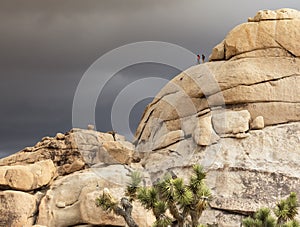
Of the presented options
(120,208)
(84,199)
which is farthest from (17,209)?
(120,208)

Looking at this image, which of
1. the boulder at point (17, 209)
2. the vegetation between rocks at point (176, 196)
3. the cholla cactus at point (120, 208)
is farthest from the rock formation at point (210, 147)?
the vegetation between rocks at point (176, 196)

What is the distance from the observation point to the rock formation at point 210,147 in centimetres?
3036

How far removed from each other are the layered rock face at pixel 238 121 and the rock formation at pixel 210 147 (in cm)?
6

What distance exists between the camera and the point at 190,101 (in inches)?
1409

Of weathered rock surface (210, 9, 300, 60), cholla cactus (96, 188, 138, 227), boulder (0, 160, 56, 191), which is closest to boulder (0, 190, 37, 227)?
boulder (0, 160, 56, 191)

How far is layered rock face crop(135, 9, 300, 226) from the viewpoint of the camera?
3002cm

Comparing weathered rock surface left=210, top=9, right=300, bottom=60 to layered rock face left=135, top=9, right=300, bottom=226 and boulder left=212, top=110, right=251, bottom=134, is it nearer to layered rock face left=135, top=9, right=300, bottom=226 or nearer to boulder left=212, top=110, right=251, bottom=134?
layered rock face left=135, top=9, right=300, bottom=226

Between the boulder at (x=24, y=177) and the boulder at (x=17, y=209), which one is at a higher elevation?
the boulder at (x=24, y=177)

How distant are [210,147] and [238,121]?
222 centimetres

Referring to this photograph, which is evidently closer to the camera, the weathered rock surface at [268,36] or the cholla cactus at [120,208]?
the cholla cactus at [120,208]

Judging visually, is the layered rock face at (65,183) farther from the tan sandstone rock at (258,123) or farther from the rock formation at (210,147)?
the tan sandstone rock at (258,123)

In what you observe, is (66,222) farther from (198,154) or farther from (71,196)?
(198,154)

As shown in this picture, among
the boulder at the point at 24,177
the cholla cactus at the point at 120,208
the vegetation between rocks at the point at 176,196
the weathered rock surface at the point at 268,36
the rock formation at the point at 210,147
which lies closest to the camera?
the vegetation between rocks at the point at 176,196

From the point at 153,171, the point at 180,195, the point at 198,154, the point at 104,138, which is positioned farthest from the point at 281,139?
the point at 104,138
